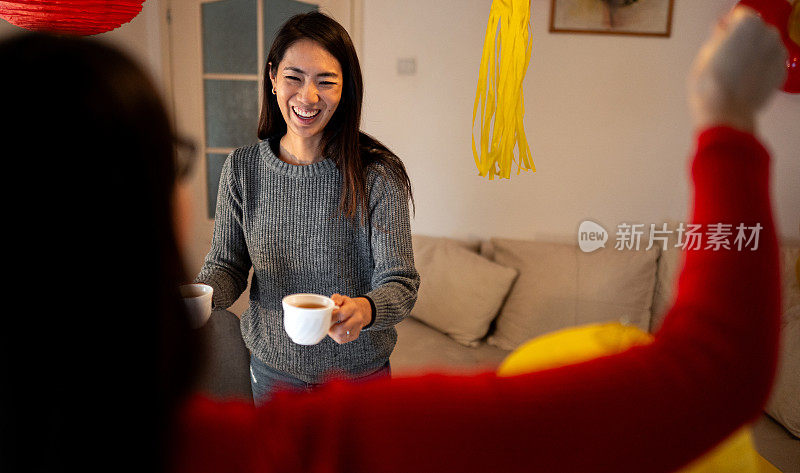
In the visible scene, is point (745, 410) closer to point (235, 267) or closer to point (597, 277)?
point (235, 267)

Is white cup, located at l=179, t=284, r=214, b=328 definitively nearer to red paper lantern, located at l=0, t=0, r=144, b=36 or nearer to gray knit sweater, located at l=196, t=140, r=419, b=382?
gray knit sweater, located at l=196, t=140, r=419, b=382

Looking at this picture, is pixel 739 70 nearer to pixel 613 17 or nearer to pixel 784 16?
pixel 784 16

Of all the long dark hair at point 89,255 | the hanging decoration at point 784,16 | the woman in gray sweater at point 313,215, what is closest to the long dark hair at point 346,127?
the woman in gray sweater at point 313,215

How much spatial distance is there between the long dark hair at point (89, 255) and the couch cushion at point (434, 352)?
2041mm

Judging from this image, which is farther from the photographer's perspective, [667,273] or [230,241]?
[667,273]

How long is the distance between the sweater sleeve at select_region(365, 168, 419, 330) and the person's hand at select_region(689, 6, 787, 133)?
0.79 metres

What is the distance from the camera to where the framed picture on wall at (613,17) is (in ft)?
8.57

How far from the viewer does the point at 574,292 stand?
2.50 m

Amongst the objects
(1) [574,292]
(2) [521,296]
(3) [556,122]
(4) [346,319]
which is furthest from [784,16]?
(4) [346,319]

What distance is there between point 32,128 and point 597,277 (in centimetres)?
247

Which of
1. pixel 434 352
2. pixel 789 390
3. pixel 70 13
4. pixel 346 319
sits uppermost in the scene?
pixel 70 13

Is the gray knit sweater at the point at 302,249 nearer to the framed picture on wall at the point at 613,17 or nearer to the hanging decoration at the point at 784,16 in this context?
the hanging decoration at the point at 784,16

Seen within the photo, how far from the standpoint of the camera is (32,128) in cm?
29

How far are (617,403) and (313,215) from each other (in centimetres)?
94
